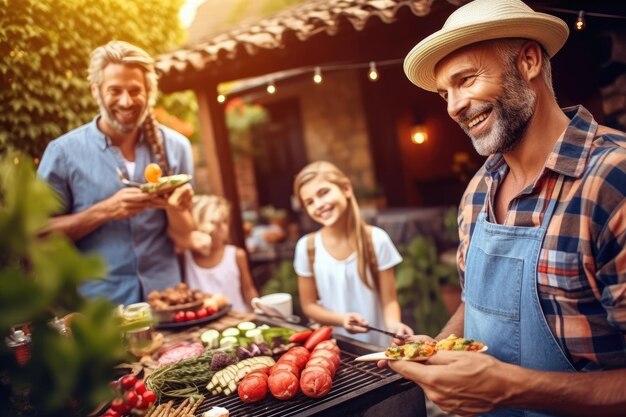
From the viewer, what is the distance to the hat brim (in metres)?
2.09

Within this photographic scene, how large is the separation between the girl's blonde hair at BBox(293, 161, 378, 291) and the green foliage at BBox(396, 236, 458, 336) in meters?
2.68

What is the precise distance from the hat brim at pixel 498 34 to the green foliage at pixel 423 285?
4.67m

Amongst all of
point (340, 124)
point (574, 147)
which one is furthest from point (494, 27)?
point (340, 124)

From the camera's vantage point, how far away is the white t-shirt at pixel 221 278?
15.8ft

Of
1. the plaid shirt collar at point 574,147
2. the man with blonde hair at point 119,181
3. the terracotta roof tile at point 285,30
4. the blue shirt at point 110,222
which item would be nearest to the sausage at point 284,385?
the plaid shirt collar at point 574,147

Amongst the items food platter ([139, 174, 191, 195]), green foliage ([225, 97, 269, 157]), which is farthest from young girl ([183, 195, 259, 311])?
green foliage ([225, 97, 269, 157])

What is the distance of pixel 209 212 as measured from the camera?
518 cm

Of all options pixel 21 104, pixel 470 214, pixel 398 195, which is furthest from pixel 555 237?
pixel 398 195

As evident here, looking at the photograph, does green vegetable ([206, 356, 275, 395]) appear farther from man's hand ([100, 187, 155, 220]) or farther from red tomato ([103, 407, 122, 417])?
man's hand ([100, 187, 155, 220])

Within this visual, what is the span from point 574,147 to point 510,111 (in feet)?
0.94

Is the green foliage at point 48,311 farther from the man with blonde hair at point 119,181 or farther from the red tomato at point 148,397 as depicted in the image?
the man with blonde hair at point 119,181

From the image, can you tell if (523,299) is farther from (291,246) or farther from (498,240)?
(291,246)

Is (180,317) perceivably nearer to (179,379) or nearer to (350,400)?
(179,379)

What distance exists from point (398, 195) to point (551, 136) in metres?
8.07
